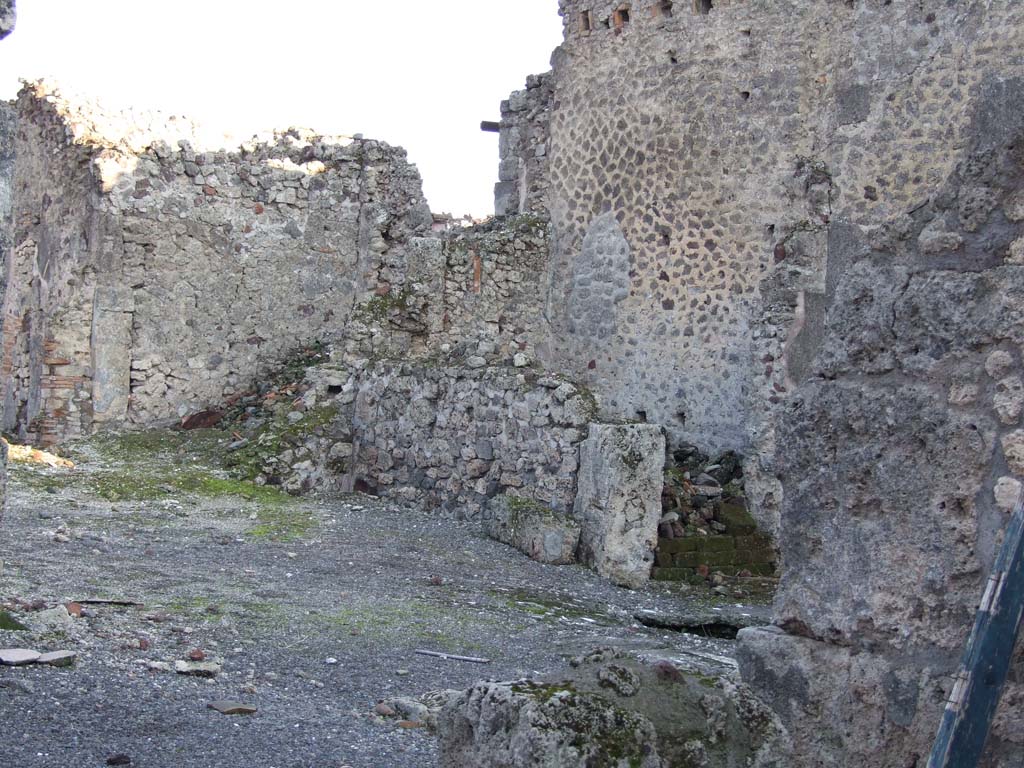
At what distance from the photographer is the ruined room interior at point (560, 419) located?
341cm

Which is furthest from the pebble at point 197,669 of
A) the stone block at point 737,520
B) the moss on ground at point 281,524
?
the stone block at point 737,520

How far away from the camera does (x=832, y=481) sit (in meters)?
3.63

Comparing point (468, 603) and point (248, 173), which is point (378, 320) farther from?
point (468, 603)

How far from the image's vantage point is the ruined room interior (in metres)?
3.41

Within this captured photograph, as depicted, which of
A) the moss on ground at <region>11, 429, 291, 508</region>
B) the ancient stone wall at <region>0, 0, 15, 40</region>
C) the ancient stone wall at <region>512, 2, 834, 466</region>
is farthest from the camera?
the ancient stone wall at <region>512, 2, 834, 466</region>

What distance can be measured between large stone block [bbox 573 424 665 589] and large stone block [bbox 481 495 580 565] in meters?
0.12

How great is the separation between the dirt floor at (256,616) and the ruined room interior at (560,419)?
0.12 ft

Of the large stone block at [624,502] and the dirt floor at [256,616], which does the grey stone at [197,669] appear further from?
the large stone block at [624,502]

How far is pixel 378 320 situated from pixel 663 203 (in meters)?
3.12

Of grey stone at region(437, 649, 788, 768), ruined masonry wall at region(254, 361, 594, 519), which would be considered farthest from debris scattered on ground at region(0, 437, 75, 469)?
grey stone at region(437, 649, 788, 768)

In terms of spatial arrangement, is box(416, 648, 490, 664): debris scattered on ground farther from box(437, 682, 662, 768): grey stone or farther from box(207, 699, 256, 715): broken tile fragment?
box(437, 682, 662, 768): grey stone

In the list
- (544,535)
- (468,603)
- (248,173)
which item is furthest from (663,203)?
(468,603)

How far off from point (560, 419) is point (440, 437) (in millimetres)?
1530

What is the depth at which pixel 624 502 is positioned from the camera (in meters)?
8.70
